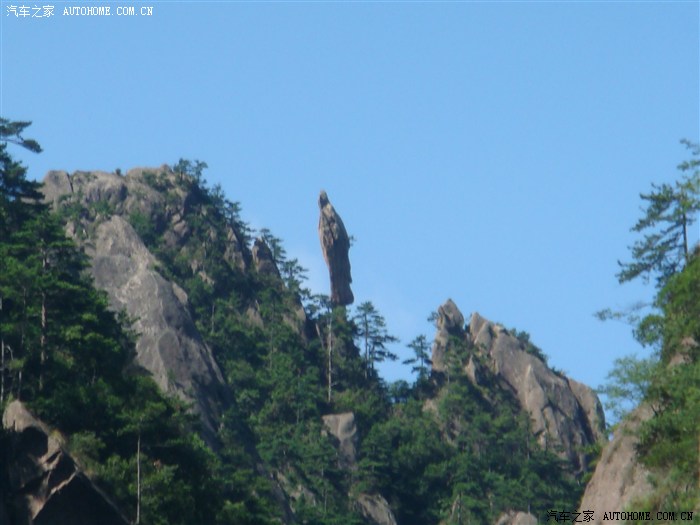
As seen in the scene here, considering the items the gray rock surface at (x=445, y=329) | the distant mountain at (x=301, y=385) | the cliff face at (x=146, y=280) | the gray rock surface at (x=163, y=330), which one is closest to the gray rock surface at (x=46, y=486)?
the distant mountain at (x=301, y=385)

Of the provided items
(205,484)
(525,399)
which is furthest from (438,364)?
(205,484)

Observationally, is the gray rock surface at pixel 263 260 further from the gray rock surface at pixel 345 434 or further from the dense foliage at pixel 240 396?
the gray rock surface at pixel 345 434

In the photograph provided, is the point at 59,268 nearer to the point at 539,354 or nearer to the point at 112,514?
the point at 112,514

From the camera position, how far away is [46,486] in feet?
143

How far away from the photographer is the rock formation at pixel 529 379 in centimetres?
9006

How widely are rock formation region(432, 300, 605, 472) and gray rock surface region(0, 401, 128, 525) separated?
48.3m

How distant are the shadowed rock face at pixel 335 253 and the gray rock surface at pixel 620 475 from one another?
177ft

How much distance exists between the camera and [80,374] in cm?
4900

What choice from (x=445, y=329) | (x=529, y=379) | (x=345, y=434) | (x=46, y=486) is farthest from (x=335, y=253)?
(x=46, y=486)

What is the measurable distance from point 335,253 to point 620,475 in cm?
5720

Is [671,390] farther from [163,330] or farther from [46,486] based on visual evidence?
[163,330]

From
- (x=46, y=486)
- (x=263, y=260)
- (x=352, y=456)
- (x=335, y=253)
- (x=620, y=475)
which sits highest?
(x=335, y=253)

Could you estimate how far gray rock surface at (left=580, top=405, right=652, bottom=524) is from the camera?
42188 millimetres

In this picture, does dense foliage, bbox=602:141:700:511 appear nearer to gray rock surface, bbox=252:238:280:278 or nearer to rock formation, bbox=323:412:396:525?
rock formation, bbox=323:412:396:525
